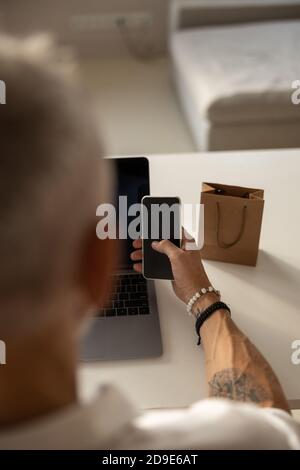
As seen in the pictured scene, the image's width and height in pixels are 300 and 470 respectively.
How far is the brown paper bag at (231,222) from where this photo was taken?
3.51 feet

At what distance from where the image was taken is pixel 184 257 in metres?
1.06

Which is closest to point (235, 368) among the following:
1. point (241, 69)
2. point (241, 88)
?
point (241, 88)

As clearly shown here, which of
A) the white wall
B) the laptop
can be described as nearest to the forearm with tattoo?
the laptop

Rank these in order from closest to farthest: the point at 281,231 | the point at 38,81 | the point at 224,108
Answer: the point at 38,81
the point at 281,231
the point at 224,108

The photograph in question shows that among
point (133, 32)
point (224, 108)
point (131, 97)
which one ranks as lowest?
point (224, 108)

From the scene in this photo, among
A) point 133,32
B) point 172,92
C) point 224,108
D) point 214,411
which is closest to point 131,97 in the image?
point 172,92

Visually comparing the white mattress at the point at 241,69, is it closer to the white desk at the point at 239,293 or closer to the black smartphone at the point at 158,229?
the white desk at the point at 239,293

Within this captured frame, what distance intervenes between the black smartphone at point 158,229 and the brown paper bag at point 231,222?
0.26 feet

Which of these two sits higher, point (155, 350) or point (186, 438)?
point (155, 350)

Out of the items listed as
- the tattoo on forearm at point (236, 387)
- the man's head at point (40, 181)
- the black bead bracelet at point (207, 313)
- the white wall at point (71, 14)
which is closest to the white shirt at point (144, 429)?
the man's head at point (40, 181)

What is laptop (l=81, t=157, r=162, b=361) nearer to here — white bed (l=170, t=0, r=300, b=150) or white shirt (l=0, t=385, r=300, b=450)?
white shirt (l=0, t=385, r=300, b=450)

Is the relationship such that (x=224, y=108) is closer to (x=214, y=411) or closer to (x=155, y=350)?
(x=155, y=350)

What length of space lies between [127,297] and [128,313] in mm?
39

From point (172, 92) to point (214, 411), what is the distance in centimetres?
278
